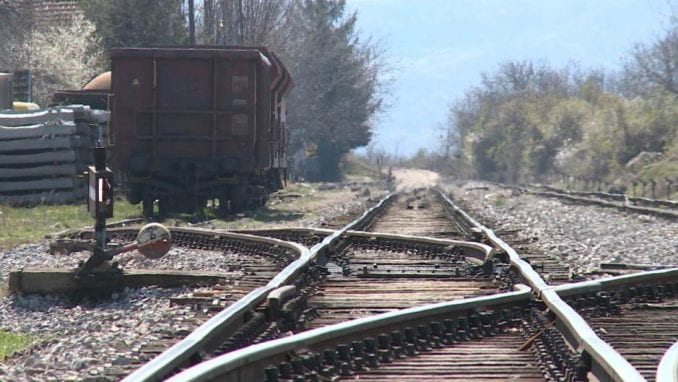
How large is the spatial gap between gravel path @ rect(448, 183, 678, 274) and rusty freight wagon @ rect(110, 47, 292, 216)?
4.63 meters

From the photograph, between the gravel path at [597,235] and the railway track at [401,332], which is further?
the gravel path at [597,235]

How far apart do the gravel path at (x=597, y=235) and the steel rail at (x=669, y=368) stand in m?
4.64

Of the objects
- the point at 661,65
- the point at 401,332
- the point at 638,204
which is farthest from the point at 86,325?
the point at 661,65

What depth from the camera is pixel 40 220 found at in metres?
18.2

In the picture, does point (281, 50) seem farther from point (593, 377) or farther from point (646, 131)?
point (593, 377)

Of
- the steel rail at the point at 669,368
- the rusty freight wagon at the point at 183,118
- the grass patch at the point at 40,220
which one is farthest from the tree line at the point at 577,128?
the steel rail at the point at 669,368

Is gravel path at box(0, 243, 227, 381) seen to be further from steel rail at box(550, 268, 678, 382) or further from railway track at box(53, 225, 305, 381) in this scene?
steel rail at box(550, 268, 678, 382)

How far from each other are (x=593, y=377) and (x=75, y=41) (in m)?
41.6

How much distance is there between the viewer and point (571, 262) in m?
11.9

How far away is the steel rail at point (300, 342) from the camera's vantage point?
4.40 m

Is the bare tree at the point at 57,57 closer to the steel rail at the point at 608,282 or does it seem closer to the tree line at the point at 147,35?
the tree line at the point at 147,35

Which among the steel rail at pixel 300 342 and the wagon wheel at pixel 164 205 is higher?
the steel rail at pixel 300 342

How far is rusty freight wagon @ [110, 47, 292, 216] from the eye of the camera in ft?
66.2

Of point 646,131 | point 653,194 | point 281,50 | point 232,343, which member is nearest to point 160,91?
point 232,343
